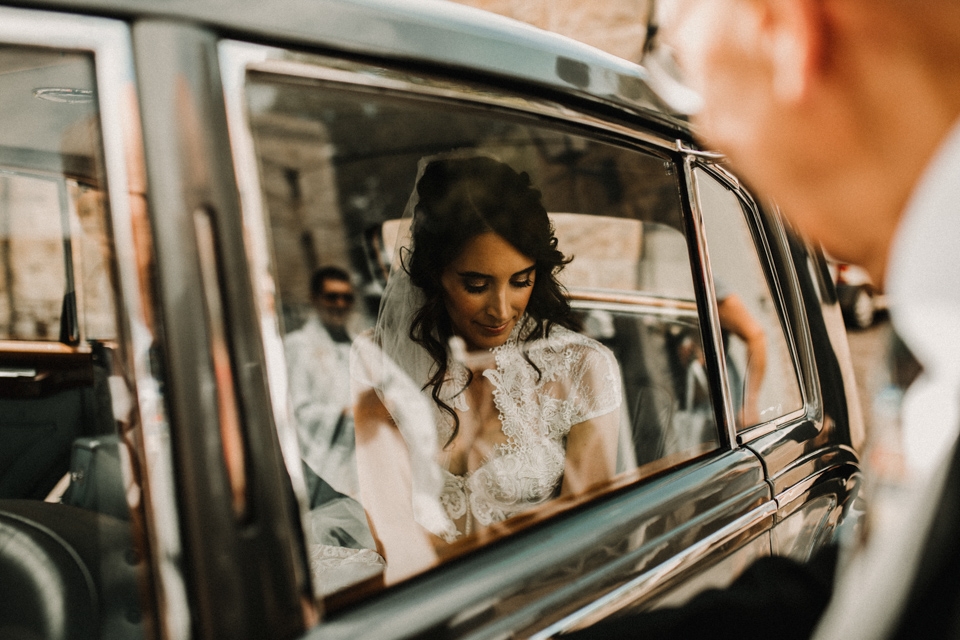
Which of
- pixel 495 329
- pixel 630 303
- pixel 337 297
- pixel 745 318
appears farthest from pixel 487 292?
pixel 630 303

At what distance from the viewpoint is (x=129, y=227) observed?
2.61 feet

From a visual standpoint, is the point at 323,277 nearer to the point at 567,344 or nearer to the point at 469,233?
the point at 469,233

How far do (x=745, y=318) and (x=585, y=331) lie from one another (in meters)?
0.47

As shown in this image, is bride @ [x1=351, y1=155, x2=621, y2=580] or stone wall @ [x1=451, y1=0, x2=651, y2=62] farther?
stone wall @ [x1=451, y1=0, x2=651, y2=62]

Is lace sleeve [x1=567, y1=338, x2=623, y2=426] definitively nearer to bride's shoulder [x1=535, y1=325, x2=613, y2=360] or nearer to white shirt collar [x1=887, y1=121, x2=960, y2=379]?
bride's shoulder [x1=535, y1=325, x2=613, y2=360]

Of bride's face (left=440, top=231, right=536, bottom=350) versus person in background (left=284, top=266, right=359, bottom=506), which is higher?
bride's face (left=440, top=231, right=536, bottom=350)

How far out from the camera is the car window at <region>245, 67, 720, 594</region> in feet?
3.64

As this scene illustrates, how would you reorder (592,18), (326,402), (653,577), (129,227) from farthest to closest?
(592,18) → (326,402) → (653,577) → (129,227)

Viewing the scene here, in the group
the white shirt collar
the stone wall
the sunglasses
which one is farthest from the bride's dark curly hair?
the stone wall

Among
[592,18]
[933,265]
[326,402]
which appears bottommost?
[326,402]

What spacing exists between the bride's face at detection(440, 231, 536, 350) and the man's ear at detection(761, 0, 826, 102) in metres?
1.19

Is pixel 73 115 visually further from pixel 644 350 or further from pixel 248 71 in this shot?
pixel 644 350

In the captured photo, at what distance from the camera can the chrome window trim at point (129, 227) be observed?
78cm

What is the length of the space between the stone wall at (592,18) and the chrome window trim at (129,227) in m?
6.17
